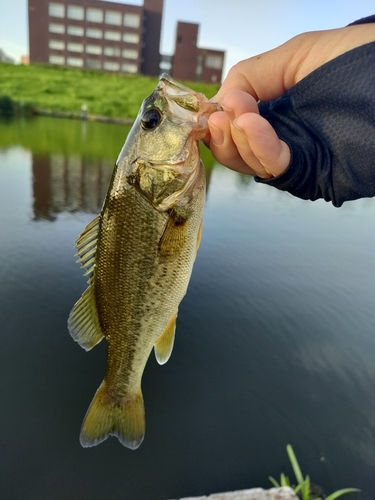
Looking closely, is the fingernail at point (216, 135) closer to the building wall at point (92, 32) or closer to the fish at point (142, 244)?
the fish at point (142, 244)

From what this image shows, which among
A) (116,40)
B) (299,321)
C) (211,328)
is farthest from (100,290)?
(116,40)

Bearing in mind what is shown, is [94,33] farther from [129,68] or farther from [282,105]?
[282,105]

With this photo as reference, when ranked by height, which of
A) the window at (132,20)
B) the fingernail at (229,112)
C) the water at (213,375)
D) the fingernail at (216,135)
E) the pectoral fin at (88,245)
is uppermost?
the window at (132,20)

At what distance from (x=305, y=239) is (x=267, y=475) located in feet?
25.2

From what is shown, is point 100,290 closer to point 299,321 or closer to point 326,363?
point 326,363

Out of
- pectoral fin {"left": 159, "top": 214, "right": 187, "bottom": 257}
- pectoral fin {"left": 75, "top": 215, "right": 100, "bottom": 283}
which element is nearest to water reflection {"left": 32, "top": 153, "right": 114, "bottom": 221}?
pectoral fin {"left": 75, "top": 215, "right": 100, "bottom": 283}

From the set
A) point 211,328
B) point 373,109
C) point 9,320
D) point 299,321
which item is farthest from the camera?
point 299,321

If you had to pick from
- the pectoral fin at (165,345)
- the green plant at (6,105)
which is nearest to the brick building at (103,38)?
the green plant at (6,105)

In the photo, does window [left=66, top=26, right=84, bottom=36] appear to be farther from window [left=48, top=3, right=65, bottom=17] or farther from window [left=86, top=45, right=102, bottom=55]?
window [left=48, top=3, right=65, bottom=17]

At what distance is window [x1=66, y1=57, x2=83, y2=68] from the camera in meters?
57.1

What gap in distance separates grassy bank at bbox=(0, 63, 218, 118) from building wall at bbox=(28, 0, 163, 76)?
11794mm

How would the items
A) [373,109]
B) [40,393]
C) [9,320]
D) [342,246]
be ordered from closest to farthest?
[373,109]
[40,393]
[9,320]
[342,246]

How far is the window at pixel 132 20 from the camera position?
55562mm

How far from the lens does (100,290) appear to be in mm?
2123
